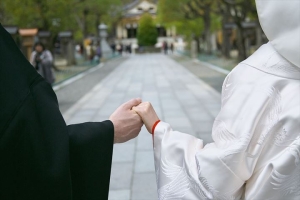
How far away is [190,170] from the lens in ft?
5.56

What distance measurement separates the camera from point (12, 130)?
1.38 meters

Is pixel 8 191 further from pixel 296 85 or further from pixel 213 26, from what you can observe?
pixel 213 26

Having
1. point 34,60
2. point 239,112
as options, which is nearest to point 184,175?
point 239,112

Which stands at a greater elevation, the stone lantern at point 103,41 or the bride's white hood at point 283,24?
the bride's white hood at point 283,24

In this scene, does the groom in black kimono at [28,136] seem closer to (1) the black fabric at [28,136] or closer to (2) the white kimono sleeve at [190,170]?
(1) the black fabric at [28,136]

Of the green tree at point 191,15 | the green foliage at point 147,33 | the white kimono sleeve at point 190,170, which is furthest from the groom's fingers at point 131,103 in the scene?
the green foliage at point 147,33

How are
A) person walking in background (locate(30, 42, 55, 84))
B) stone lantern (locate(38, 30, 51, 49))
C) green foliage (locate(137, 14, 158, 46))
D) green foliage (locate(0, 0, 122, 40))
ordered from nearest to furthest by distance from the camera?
1. person walking in background (locate(30, 42, 55, 84))
2. green foliage (locate(0, 0, 122, 40))
3. stone lantern (locate(38, 30, 51, 49))
4. green foliage (locate(137, 14, 158, 46))

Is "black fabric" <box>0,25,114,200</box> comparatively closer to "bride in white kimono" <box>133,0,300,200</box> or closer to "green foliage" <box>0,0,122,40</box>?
"bride in white kimono" <box>133,0,300,200</box>

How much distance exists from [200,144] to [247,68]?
14.0 inches

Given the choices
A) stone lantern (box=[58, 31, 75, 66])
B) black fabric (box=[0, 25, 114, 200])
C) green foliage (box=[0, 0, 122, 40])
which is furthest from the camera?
stone lantern (box=[58, 31, 75, 66])

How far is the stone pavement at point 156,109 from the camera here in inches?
188

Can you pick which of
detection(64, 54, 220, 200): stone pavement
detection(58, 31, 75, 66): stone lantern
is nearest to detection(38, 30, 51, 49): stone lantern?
detection(58, 31, 75, 66): stone lantern

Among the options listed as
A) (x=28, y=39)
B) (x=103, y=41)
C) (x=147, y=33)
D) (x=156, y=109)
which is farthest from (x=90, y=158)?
(x=147, y=33)

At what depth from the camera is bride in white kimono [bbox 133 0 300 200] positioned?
154 cm
